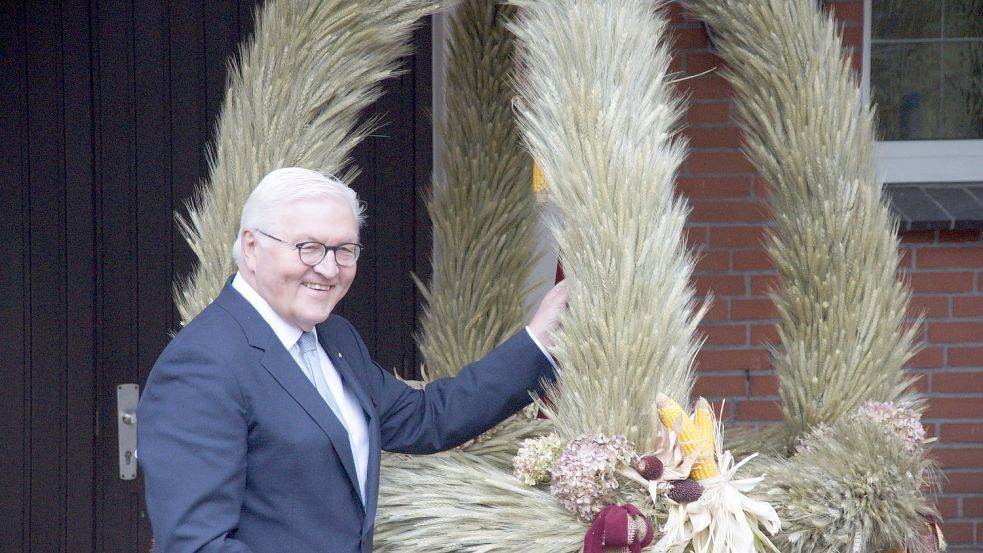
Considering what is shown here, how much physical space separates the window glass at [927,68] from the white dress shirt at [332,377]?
7.38 ft

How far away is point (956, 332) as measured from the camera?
10.3 feet

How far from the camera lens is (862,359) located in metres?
1.89

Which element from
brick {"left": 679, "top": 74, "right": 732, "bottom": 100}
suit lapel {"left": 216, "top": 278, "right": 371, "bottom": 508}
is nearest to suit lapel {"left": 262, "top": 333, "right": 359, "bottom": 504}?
suit lapel {"left": 216, "top": 278, "right": 371, "bottom": 508}

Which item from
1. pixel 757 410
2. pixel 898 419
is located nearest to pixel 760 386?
pixel 757 410

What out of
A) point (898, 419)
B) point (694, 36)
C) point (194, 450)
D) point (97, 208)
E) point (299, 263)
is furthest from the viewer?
point (97, 208)

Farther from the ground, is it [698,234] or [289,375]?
[698,234]

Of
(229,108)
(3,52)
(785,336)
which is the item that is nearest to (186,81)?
(3,52)

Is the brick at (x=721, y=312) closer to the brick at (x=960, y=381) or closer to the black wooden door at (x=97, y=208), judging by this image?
the brick at (x=960, y=381)

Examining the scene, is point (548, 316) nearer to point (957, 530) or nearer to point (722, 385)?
point (722, 385)

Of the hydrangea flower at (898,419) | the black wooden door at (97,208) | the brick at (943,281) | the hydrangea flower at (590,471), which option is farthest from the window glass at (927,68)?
the hydrangea flower at (590,471)

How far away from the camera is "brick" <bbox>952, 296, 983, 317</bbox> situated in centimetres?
313

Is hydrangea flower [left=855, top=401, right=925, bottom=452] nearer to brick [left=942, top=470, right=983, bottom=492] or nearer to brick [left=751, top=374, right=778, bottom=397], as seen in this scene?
brick [left=751, top=374, right=778, bottom=397]

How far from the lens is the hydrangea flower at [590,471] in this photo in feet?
5.23

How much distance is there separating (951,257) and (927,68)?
627mm
